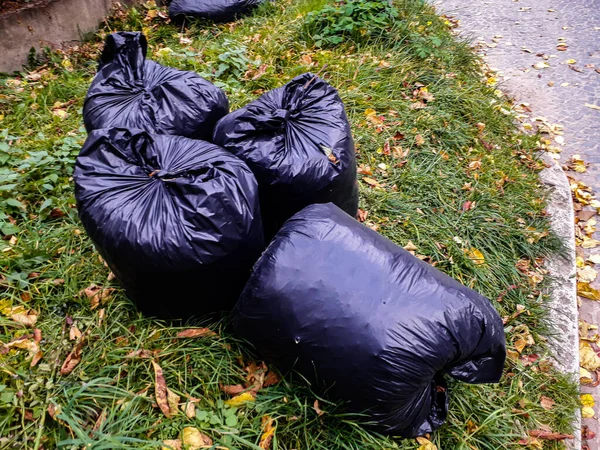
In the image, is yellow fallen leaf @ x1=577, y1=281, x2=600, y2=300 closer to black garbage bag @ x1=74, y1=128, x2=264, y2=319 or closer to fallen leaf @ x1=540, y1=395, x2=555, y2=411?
fallen leaf @ x1=540, y1=395, x2=555, y2=411

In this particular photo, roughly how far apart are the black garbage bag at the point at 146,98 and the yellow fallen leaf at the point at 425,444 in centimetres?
177

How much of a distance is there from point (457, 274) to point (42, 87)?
324 centimetres

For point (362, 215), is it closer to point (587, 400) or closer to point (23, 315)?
point (587, 400)

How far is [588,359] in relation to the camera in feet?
7.60

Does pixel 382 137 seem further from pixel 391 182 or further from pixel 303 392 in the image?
pixel 303 392

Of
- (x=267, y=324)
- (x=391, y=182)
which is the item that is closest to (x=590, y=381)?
(x=391, y=182)

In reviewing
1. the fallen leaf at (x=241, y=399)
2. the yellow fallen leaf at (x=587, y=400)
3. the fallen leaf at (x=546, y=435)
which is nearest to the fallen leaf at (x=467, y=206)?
the yellow fallen leaf at (x=587, y=400)

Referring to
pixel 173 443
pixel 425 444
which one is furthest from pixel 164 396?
pixel 425 444

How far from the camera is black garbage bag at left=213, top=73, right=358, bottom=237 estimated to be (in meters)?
1.96

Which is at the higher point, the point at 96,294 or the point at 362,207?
the point at 96,294

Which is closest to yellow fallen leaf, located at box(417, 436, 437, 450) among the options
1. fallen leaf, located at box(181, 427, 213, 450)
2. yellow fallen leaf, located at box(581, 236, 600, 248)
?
fallen leaf, located at box(181, 427, 213, 450)

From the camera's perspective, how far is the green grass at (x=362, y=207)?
62.6 inches

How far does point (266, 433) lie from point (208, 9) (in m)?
4.07

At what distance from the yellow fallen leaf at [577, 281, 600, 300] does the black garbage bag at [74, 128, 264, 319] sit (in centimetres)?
208
